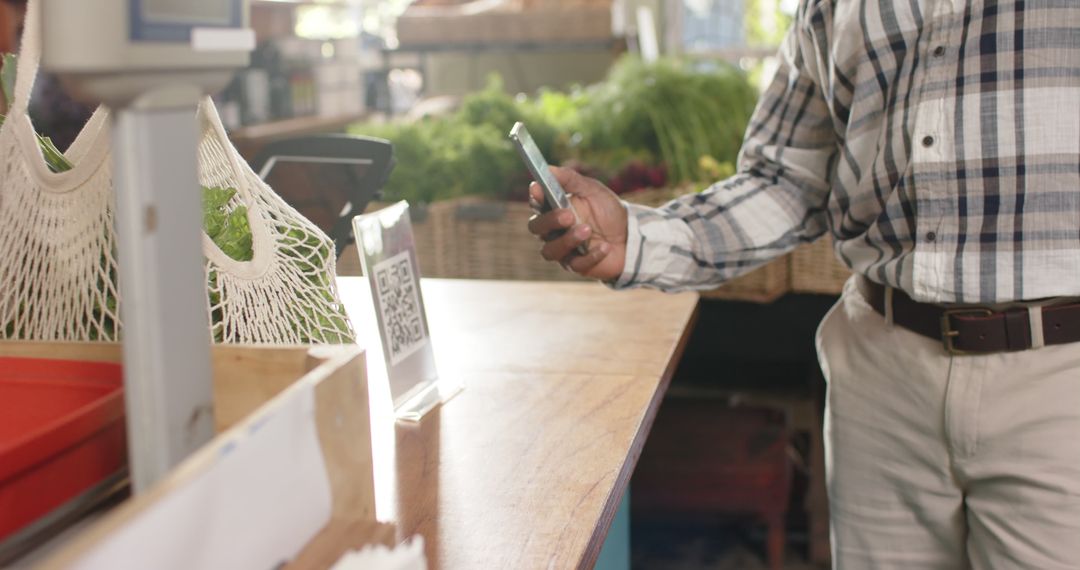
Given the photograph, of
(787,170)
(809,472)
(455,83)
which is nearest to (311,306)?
(787,170)

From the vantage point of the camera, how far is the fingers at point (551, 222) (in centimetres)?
130

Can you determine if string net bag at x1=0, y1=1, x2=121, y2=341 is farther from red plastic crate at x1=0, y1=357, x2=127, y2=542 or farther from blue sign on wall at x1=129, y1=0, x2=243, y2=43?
blue sign on wall at x1=129, y1=0, x2=243, y2=43

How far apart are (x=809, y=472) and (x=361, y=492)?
233 centimetres

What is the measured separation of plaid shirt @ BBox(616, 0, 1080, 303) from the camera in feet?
3.98

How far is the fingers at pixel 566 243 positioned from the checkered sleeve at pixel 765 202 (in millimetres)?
132

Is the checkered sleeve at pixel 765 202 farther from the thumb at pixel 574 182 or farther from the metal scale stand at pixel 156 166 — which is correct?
the metal scale stand at pixel 156 166

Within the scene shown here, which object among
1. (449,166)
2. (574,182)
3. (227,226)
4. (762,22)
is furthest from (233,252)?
(762,22)

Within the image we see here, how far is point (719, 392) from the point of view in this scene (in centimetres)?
326

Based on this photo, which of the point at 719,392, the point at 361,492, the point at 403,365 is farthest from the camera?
the point at 719,392

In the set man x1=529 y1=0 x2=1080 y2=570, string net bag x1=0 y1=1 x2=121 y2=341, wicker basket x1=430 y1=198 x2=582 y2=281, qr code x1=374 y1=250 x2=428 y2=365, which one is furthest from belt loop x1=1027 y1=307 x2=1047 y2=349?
wicker basket x1=430 y1=198 x2=582 y2=281

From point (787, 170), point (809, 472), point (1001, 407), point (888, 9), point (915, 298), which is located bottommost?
point (809, 472)

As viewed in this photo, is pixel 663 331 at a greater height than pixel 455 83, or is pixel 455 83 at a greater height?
pixel 455 83

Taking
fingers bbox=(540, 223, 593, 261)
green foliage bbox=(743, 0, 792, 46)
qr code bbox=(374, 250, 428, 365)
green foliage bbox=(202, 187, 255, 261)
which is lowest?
qr code bbox=(374, 250, 428, 365)

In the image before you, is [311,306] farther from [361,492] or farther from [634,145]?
[634,145]
